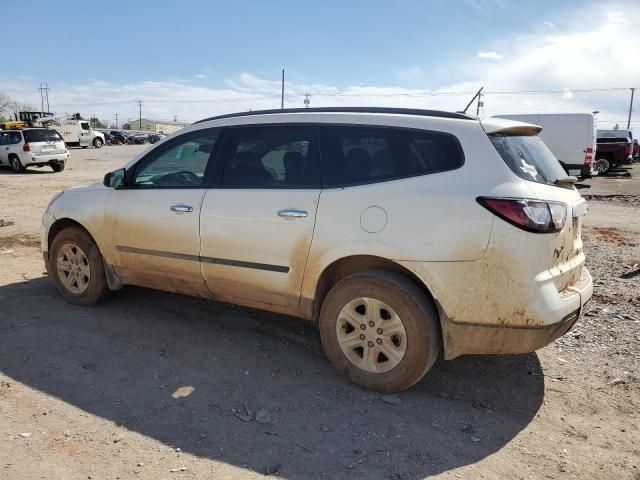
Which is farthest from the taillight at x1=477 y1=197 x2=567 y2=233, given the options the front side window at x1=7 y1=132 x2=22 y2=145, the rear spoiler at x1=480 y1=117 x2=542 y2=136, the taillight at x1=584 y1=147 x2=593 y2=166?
the front side window at x1=7 y1=132 x2=22 y2=145

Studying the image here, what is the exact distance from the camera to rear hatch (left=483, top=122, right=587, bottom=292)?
118 inches

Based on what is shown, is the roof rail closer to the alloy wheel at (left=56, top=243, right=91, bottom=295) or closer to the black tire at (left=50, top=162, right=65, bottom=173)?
the alloy wheel at (left=56, top=243, right=91, bottom=295)

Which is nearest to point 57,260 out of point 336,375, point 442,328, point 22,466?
point 22,466

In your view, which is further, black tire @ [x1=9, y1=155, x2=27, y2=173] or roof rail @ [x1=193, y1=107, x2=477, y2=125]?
black tire @ [x1=9, y1=155, x2=27, y2=173]

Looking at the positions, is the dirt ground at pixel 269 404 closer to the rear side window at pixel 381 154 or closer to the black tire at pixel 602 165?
Result: the rear side window at pixel 381 154

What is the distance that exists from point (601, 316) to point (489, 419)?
2337 mm

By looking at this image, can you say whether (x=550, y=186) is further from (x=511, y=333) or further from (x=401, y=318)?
(x=401, y=318)

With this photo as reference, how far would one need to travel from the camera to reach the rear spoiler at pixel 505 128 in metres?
3.17

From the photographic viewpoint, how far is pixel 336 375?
143 inches

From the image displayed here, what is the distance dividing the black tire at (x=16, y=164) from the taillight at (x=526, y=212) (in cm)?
2173

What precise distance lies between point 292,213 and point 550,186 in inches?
65.7

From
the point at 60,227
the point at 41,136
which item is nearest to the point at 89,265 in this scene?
the point at 60,227

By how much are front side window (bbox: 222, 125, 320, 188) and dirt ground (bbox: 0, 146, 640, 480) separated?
4.40ft

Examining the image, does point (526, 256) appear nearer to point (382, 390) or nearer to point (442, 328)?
point (442, 328)
